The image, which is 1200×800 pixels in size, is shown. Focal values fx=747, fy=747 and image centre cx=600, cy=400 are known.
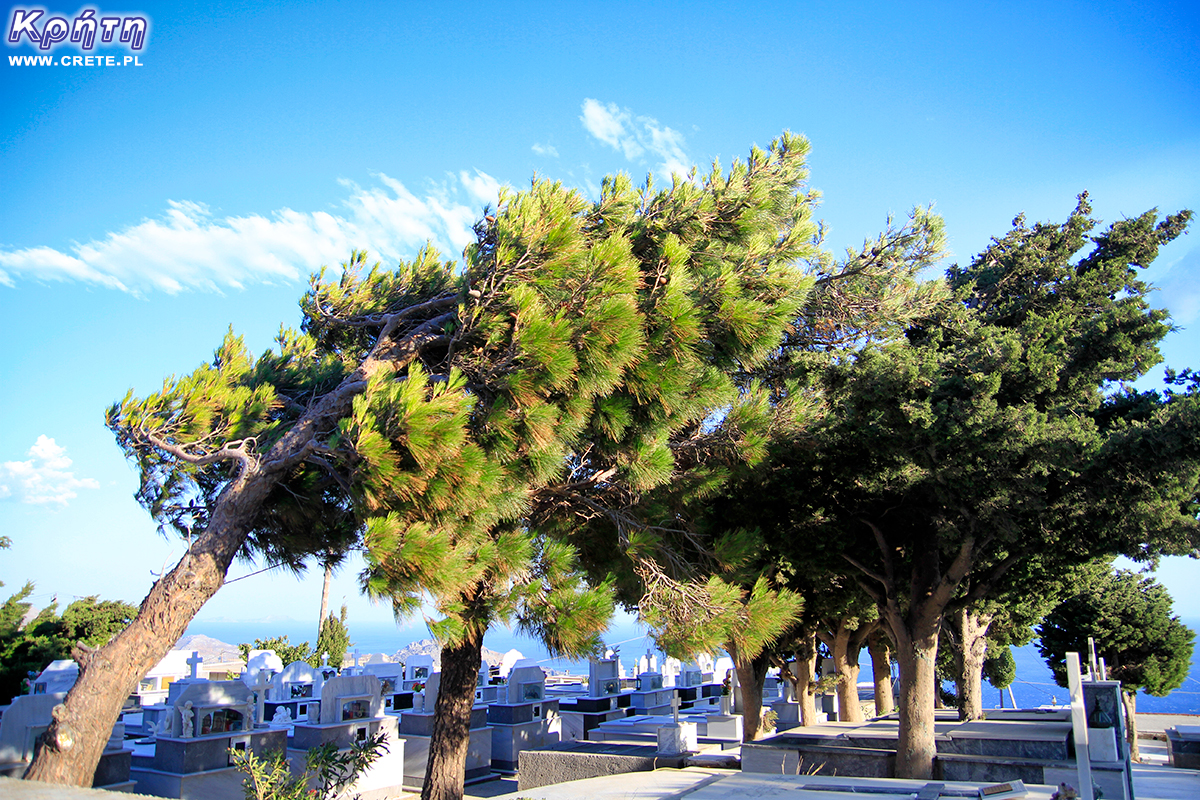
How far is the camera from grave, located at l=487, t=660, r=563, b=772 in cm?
1639

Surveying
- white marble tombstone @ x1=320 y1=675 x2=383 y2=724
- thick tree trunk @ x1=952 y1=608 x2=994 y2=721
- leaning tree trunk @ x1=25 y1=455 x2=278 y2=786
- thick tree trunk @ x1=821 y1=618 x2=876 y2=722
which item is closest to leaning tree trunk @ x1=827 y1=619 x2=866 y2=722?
thick tree trunk @ x1=821 y1=618 x2=876 y2=722

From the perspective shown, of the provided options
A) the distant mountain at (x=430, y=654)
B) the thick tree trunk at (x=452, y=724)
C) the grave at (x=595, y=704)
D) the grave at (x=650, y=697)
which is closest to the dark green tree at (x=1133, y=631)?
the grave at (x=650, y=697)

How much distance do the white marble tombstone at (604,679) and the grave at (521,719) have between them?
190 cm

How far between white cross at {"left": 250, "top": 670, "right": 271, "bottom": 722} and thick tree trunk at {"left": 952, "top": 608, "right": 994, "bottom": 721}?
52.0 ft

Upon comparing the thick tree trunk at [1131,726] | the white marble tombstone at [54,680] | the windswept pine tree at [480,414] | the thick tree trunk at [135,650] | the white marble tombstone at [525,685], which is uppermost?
the windswept pine tree at [480,414]

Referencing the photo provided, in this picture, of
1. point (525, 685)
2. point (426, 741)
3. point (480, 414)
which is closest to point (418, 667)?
point (525, 685)

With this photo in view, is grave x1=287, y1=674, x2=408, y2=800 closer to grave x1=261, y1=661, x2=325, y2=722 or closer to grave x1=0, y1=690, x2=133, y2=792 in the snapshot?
grave x1=261, y1=661, x2=325, y2=722

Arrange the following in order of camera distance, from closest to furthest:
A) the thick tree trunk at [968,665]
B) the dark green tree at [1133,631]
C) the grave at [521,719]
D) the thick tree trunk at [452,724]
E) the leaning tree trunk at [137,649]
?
the leaning tree trunk at [137,649] < the thick tree trunk at [452,724] < the grave at [521,719] < the thick tree trunk at [968,665] < the dark green tree at [1133,631]

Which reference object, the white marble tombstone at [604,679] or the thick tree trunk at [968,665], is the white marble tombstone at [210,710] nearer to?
the white marble tombstone at [604,679]

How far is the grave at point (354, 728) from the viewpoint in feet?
42.9

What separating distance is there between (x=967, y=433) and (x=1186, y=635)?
64.9 ft

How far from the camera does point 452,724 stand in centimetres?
764

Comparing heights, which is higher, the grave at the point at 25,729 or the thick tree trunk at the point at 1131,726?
the grave at the point at 25,729

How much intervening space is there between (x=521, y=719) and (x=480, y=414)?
13.1 metres
